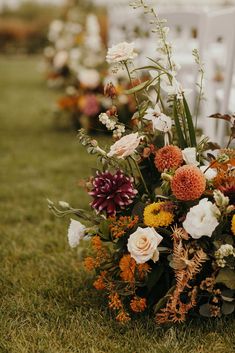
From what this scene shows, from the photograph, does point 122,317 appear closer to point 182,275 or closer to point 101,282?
point 101,282

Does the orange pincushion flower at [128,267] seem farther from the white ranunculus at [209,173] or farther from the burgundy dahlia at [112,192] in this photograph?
the white ranunculus at [209,173]

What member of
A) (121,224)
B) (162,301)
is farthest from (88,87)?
(162,301)

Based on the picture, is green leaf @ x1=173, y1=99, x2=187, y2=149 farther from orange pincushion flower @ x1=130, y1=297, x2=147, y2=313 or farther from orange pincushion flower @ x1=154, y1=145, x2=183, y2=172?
orange pincushion flower @ x1=130, y1=297, x2=147, y2=313

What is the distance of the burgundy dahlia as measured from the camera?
7.05 feet

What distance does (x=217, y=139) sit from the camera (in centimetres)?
358

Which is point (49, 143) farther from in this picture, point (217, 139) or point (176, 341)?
point (176, 341)

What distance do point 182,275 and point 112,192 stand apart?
13.4 inches

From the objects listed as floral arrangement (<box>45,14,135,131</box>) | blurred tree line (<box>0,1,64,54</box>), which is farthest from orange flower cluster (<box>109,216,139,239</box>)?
blurred tree line (<box>0,1,64,54</box>)

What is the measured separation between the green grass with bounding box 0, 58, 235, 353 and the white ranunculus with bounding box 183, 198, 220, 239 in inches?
12.8

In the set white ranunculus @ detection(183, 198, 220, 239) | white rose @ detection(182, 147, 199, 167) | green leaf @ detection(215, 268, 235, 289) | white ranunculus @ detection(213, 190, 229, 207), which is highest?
white rose @ detection(182, 147, 199, 167)

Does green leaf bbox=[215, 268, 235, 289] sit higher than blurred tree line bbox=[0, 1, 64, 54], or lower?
higher

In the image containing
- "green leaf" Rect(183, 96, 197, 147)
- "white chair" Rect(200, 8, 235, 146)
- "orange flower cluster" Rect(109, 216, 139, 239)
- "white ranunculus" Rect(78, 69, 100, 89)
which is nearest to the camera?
"orange flower cluster" Rect(109, 216, 139, 239)

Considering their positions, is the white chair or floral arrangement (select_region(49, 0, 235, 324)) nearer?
floral arrangement (select_region(49, 0, 235, 324))

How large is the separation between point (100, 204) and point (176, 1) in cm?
1050
